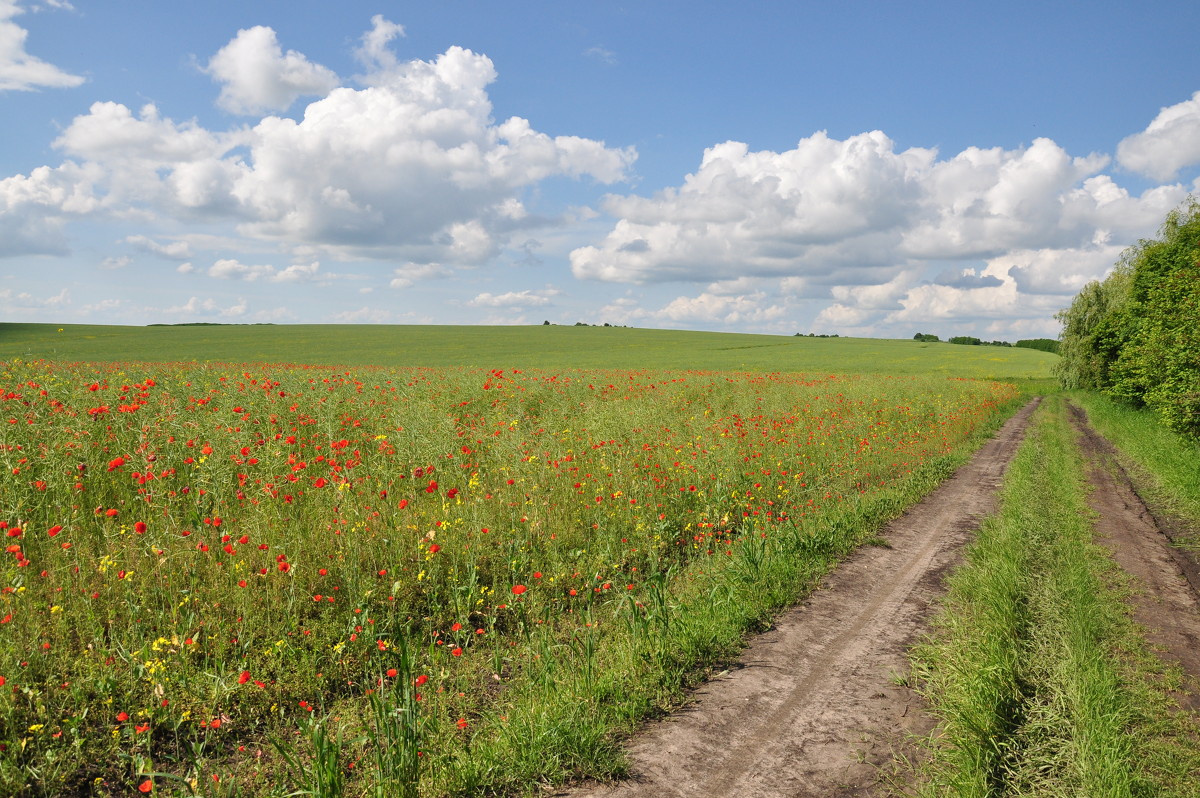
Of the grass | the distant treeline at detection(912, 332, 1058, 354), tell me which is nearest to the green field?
the grass

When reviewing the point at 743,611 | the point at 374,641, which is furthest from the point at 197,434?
the point at 743,611

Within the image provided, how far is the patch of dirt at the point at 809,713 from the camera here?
3.16 meters

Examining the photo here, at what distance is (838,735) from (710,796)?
968 mm

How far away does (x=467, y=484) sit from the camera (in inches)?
277

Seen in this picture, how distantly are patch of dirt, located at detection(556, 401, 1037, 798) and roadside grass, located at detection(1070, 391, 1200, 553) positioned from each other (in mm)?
5405

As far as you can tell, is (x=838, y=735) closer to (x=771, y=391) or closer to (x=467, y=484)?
(x=467, y=484)

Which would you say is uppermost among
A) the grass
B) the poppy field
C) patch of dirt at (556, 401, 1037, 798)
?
the grass

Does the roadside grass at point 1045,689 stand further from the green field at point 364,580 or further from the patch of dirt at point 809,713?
the green field at point 364,580

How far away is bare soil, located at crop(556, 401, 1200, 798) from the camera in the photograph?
10.5 ft

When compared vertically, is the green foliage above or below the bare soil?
above

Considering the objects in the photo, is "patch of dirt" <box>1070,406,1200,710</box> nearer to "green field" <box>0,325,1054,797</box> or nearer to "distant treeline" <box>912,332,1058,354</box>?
"green field" <box>0,325,1054,797</box>

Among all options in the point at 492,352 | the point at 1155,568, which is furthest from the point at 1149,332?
the point at 492,352

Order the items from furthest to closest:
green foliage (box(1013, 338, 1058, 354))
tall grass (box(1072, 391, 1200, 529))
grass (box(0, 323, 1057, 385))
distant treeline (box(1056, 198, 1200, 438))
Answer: green foliage (box(1013, 338, 1058, 354)) < grass (box(0, 323, 1057, 385)) < distant treeline (box(1056, 198, 1200, 438)) < tall grass (box(1072, 391, 1200, 529))

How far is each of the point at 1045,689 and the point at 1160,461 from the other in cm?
1218
